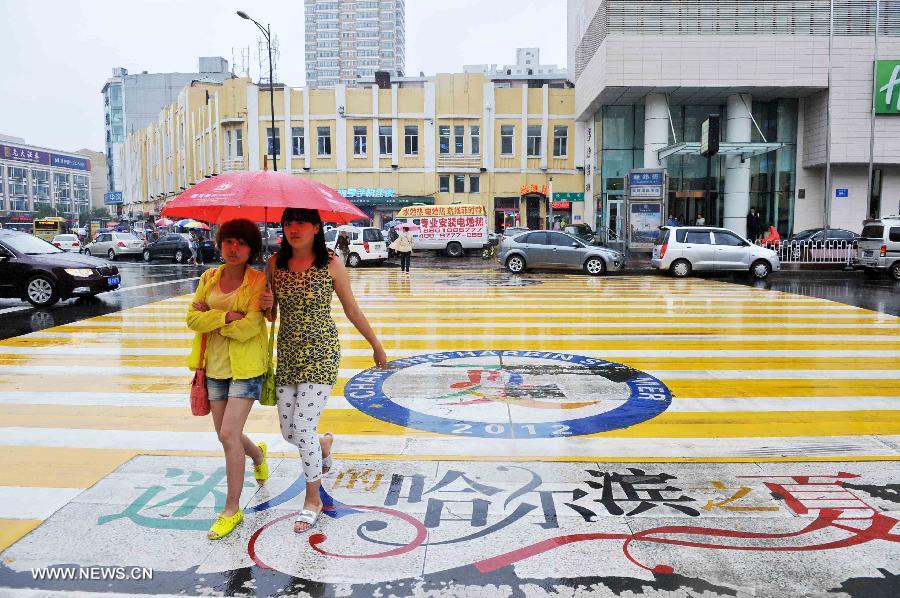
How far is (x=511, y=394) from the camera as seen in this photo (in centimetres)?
719

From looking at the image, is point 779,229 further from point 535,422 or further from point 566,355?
point 535,422

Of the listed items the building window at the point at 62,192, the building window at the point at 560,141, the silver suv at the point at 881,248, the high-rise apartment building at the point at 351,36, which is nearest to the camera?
the silver suv at the point at 881,248

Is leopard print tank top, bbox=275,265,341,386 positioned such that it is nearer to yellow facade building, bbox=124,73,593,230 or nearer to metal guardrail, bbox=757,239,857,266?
metal guardrail, bbox=757,239,857,266

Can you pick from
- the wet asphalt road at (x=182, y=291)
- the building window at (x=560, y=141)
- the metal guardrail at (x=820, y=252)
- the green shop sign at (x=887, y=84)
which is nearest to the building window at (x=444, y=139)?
the building window at (x=560, y=141)

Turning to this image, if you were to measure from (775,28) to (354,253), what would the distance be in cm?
2439

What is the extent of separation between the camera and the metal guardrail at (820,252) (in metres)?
26.9

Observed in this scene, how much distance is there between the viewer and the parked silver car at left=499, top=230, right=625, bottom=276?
23.0m

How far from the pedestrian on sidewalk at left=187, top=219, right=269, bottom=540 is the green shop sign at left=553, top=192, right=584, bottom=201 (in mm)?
43141

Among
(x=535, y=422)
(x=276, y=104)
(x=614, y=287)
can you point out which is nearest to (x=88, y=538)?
(x=535, y=422)

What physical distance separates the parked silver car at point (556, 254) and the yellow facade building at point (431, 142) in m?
22.7

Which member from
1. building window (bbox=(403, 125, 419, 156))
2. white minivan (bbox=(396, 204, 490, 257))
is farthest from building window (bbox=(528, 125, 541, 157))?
white minivan (bbox=(396, 204, 490, 257))

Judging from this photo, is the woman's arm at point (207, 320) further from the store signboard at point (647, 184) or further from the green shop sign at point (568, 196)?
the green shop sign at point (568, 196)

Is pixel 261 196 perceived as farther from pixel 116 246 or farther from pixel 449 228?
pixel 116 246

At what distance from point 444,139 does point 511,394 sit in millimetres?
41487
